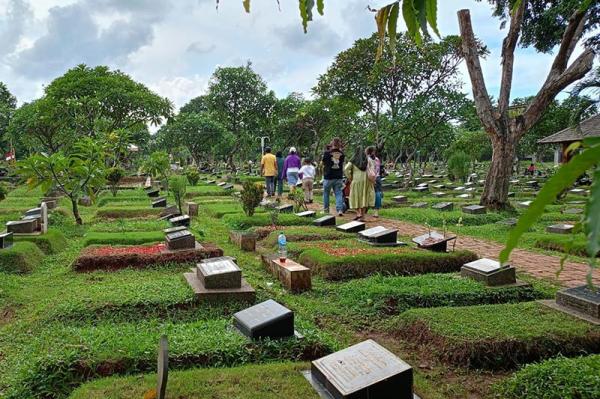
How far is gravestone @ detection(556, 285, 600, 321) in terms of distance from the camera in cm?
488

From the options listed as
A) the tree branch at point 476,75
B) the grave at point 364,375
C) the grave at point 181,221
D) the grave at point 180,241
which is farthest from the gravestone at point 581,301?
the tree branch at point 476,75

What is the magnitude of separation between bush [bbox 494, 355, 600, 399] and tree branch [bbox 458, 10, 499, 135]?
1067cm

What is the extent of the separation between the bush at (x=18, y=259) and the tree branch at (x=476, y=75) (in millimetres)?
11274

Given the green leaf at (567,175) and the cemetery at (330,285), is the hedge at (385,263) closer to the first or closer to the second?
the cemetery at (330,285)

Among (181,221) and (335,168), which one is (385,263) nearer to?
(181,221)

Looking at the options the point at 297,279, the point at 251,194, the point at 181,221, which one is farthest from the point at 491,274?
the point at 181,221

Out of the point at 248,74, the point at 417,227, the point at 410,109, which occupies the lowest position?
the point at 417,227

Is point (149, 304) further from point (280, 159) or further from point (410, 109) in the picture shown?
point (410, 109)

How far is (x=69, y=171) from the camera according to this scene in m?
11.5

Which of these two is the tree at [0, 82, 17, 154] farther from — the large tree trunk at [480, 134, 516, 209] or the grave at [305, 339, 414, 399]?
the grave at [305, 339, 414, 399]

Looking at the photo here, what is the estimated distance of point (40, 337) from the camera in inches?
185

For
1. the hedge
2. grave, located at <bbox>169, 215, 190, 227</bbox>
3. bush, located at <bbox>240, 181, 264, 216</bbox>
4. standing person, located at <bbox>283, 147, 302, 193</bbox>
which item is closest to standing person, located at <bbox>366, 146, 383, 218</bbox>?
bush, located at <bbox>240, 181, 264, 216</bbox>

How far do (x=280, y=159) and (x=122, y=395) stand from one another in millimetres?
14677

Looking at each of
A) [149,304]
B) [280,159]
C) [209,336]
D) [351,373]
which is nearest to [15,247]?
[149,304]
